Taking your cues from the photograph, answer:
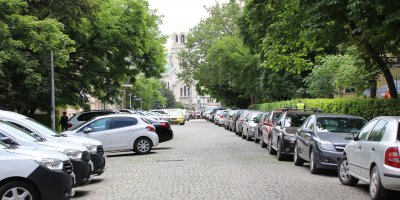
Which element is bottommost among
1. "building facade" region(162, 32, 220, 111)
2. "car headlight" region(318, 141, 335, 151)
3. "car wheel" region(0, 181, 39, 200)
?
"car wheel" region(0, 181, 39, 200)

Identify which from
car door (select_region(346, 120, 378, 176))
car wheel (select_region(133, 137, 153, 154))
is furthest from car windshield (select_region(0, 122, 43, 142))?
car wheel (select_region(133, 137, 153, 154))

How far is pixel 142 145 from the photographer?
64.1 ft

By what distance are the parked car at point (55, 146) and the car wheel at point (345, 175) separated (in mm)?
5300

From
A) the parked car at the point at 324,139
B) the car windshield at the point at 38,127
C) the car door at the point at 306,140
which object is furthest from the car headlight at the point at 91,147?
the car door at the point at 306,140

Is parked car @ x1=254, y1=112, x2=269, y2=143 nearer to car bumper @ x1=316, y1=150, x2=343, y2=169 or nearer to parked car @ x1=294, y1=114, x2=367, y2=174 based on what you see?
parked car @ x1=294, y1=114, x2=367, y2=174

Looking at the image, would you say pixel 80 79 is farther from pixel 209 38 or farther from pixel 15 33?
pixel 209 38

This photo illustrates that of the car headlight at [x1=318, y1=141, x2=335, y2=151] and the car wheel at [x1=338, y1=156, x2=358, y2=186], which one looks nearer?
the car wheel at [x1=338, y1=156, x2=358, y2=186]

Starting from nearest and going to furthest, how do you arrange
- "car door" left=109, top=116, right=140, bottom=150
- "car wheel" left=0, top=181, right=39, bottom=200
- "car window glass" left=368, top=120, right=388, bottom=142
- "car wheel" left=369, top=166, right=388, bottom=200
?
"car wheel" left=0, top=181, right=39, bottom=200
"car wheel" left=369, top=166, right=388, bottom=200
"car window glass" left=368, top=120, right=388, bottom=142
"car door" left=109, top=116, right=140, bottom=150

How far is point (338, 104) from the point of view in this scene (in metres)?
22.9

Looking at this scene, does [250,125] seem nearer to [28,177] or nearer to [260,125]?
[260,125]

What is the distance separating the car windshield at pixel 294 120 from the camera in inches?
696

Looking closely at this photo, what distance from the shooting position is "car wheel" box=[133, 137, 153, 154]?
63.8 feet

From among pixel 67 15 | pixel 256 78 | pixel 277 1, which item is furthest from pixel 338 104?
pixel 256 78

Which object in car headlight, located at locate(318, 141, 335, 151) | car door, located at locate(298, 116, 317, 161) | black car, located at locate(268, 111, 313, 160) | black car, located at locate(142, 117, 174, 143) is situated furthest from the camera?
black car, located at locate(142, 117, 174, 143)
